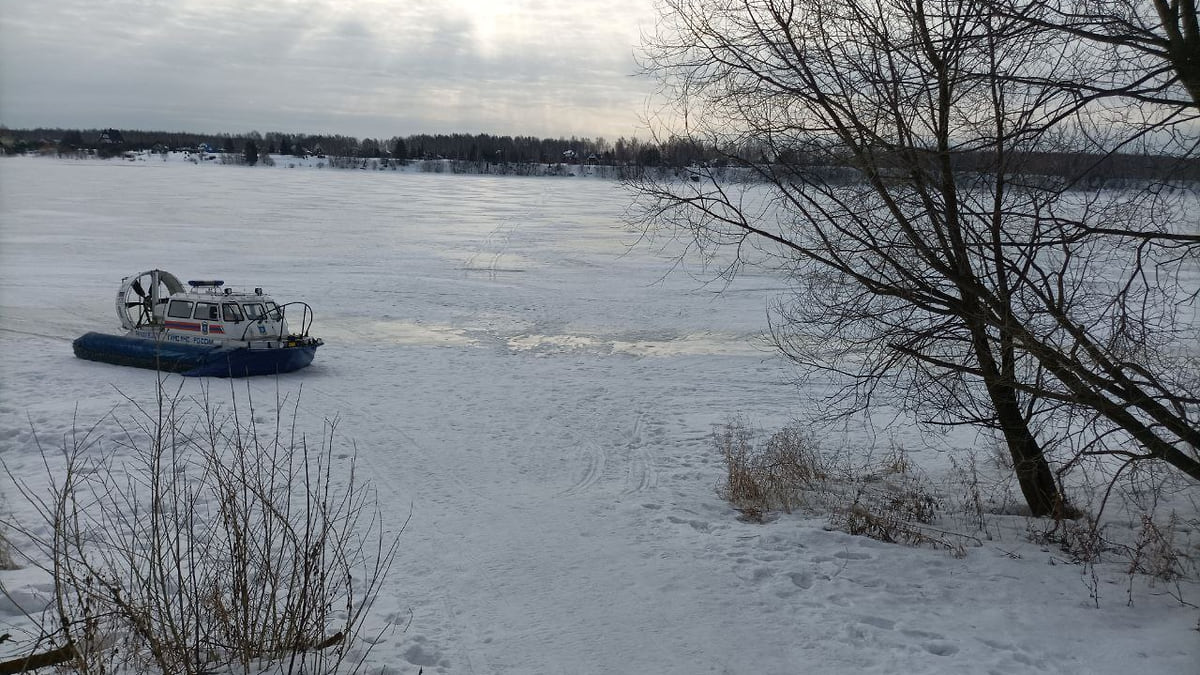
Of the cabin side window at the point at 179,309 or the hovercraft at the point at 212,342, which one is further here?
the cabin side window at the point at 179,309

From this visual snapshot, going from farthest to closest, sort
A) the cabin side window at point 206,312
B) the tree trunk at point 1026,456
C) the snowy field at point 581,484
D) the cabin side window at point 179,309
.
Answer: the cabin side window at point 179,309
the cabin side window at point 206,312
the tree trunk at point 1026,456
the snowy field at point 581,484

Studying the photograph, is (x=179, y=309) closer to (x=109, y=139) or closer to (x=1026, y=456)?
(x=1026, y=456)

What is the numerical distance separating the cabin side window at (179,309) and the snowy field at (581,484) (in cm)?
136

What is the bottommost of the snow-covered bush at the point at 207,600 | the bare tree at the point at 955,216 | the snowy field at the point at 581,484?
the snowy field at the point at 581,484

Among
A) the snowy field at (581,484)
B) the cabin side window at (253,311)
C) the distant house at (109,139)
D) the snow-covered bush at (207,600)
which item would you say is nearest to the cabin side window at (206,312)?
the cabin side window at (253,311)

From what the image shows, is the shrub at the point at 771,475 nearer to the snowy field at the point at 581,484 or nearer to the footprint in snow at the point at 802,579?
the snowy field at the point at 581,484

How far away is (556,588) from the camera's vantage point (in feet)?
24.2

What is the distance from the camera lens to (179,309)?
17.0 m

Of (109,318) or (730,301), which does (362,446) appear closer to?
(109,318)

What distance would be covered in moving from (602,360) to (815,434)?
6.31 meters

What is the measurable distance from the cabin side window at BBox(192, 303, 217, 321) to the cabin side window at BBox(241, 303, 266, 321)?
1.83 ft

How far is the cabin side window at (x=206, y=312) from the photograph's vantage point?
16798 millimetres

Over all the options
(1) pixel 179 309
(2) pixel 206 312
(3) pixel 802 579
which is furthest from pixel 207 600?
(1) pixel 179 309

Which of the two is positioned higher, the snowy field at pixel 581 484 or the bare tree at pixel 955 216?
the bare tree at pixel 955 216
